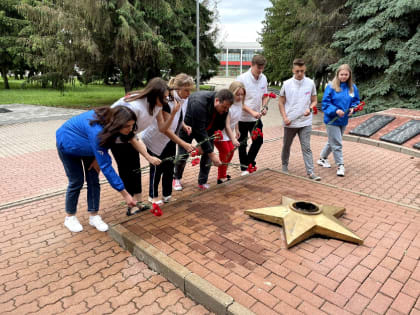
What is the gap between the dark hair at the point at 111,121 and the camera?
2.48 meters

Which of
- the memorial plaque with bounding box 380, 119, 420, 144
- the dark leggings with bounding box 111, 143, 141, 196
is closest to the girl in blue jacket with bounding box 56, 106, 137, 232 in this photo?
the dark leggings with bounding box 111, 143, 141, 196

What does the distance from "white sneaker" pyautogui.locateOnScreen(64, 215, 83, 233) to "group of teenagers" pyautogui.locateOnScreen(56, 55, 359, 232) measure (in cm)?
1

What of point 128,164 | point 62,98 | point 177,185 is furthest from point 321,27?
point 62,98

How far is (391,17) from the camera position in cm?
1044

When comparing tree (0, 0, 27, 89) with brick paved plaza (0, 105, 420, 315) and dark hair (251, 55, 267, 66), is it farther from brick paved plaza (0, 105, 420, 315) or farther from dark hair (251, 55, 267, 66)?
dark hair (251, 55, 267, 66)

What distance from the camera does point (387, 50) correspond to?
1048 cm

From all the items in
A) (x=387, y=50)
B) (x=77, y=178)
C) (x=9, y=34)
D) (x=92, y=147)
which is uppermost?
(x=9, y=34)

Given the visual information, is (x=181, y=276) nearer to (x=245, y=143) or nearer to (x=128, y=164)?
(x=128, y=164)

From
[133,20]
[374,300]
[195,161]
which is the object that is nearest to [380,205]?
[374,300]

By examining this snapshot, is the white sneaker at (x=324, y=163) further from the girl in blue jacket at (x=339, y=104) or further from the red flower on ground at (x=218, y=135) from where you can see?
the red flower on ground at (x=218, y=135)

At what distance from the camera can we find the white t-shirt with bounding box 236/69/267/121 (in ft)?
15.1

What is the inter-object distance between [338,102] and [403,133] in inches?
136

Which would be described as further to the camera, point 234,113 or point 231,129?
point 231,129

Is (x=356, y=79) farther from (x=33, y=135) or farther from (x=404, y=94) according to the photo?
(x=33, y=135)
